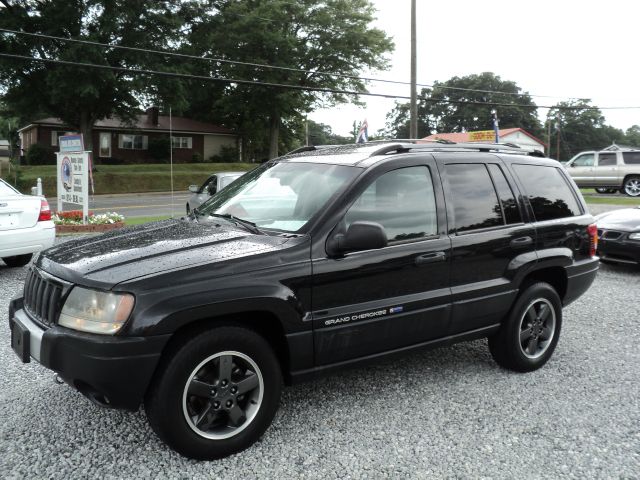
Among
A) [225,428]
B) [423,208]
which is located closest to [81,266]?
[225,428]

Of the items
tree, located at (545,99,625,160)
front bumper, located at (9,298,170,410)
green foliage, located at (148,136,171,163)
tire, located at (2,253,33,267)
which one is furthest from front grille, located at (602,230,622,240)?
tree, located at (545,99,625,160)

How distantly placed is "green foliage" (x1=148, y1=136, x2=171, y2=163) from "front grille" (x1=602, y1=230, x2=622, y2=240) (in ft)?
131

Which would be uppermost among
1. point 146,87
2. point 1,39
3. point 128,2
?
point 128,2

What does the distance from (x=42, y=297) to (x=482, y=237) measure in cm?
292

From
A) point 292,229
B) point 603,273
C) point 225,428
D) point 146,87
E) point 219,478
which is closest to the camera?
point 219,478

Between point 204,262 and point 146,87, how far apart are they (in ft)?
109

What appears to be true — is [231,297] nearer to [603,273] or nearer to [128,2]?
[603,273]

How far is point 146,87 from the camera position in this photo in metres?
33.1

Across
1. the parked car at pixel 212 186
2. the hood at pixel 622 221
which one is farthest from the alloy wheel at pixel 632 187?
the parked car at pixel 212 186

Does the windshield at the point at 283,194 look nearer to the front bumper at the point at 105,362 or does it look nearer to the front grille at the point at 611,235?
the front bumper at the point at 105,362

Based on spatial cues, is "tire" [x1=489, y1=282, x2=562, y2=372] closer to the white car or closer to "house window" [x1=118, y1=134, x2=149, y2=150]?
the white car

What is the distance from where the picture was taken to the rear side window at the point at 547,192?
4422mm

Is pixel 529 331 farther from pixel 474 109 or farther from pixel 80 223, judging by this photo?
pixel 474 109

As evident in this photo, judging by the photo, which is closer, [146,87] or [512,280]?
[512,280]
